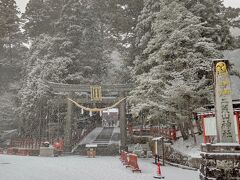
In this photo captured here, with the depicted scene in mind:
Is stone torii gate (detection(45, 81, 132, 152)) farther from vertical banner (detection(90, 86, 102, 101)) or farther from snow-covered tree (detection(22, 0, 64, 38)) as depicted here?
snow-covered tree (detection(22, 0, 64, 38))

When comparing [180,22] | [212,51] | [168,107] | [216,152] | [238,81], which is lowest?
[216,152]

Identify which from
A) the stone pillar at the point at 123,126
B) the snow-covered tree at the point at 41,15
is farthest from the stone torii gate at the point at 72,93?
the snow-covered tree at the point at 41,15

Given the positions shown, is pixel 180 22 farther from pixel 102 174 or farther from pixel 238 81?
pixel 102 174

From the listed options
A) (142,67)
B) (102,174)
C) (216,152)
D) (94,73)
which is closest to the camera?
(216,152)

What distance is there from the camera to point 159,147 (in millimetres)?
18375

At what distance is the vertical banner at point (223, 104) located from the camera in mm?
10312

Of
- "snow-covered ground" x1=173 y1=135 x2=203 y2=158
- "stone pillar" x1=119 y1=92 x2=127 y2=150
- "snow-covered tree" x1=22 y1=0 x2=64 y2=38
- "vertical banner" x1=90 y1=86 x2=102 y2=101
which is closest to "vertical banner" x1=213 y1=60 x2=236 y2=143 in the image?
"snow-covered ground" x1=173 y1=135 x2=203 y2=158

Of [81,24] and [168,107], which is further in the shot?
[81,24]

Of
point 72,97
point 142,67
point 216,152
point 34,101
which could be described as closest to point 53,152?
point 72,97

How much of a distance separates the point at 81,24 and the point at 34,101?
35.0ft

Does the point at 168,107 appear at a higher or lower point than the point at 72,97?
lower

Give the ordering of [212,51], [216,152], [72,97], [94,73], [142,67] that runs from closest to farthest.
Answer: [216,152]
[212,51]
[142,67]
[72,97]
[94,73]

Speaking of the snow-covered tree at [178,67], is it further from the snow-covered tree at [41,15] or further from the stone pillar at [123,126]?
the snow-covered tree at [41,15]

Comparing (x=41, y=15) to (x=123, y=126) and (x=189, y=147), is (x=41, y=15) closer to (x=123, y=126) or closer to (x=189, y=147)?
(x=123, y=126)
